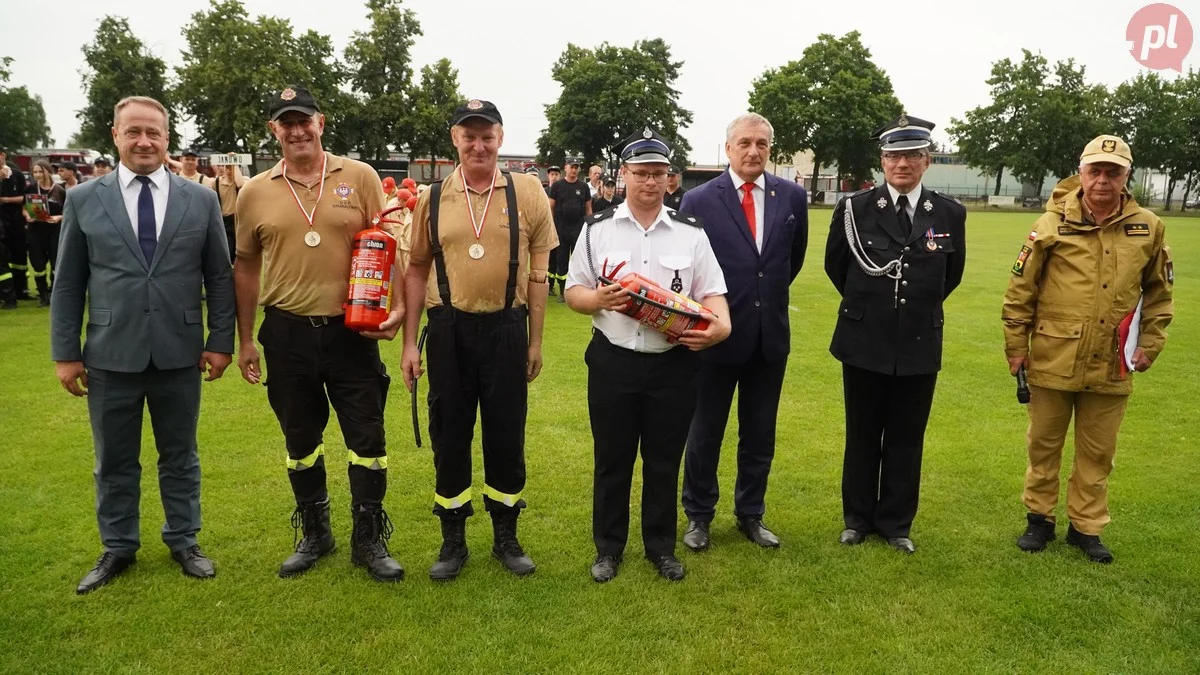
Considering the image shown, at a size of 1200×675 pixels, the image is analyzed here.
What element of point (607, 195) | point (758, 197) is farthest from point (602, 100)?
point (758, 197)

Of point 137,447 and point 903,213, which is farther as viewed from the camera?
point 903,213

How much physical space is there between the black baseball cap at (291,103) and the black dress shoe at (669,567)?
2.80 meters

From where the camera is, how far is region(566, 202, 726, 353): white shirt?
12.4 ft

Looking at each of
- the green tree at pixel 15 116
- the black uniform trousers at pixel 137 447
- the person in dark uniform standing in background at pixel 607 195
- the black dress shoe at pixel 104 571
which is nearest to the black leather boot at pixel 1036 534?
the black uniform trousers at pixel 137 447

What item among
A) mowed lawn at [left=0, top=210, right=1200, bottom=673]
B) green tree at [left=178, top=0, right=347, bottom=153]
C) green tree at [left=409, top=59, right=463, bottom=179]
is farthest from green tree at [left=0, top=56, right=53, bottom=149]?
mowed lawn at [left=0, top=210, right=1200, bottom=673]

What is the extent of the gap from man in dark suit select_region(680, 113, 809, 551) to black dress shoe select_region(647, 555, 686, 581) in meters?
0.33

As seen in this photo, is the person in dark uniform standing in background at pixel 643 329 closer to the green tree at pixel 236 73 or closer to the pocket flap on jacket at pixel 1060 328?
the pocket flap on jacket at pixel 1060 328

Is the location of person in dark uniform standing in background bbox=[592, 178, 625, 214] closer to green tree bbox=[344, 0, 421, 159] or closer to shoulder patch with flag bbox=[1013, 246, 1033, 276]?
shoulder patch with flag bbox=[1013, 246, 1033, 276]

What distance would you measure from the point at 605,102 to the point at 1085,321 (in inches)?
2363

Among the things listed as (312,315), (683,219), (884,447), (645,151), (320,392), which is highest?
(645,151)

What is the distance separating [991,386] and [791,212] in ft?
15.5

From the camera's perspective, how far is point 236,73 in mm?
43750

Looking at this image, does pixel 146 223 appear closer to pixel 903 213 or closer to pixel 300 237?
pixel 300 237

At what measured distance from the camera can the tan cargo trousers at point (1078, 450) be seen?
14.2ft
